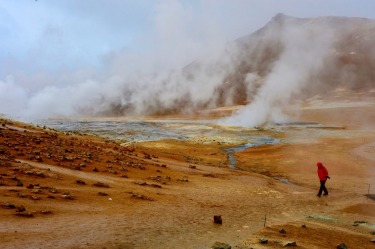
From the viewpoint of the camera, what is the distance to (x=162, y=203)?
1247 centimetres

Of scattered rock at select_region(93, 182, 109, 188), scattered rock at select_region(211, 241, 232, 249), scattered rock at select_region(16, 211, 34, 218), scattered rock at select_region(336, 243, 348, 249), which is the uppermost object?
scattered rock at select_region(16, 211, 34, 218)

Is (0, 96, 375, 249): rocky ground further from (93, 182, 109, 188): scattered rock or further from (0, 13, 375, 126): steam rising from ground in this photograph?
(0, 13, 375, 126): steam rising from ground

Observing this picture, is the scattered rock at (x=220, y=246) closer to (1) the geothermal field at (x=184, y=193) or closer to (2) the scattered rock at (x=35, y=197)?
(1) the geothermal field at (x=184, y=193)

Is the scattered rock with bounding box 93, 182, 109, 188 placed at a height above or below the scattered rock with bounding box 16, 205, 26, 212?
below

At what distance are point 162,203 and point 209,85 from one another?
110748mm

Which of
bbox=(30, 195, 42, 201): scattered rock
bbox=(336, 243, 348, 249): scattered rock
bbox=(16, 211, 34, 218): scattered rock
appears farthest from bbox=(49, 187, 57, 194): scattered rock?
bbox=(336, 243, 348, 249): scattered rock

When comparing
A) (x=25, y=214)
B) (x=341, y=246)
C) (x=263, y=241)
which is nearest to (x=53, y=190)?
(x=25, y=214)

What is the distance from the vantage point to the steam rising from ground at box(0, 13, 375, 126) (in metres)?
97.3

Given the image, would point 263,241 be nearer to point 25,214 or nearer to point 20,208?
point 25,214

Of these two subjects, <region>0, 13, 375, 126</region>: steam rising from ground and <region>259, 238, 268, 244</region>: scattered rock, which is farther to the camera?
<region>0, 13, 375, 126</region>: steam rising from ground

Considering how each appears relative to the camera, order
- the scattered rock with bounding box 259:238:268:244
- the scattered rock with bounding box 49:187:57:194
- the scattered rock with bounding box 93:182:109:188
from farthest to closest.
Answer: the scattered rock with bounding box 93:182:109:188, the scattered rock with bounding box 49:187:57:194, the scattered rock with bounding box 259:238:268:244

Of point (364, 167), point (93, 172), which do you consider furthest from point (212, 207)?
point (364, 167)

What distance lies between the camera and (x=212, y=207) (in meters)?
12.7

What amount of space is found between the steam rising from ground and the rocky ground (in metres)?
65.0
